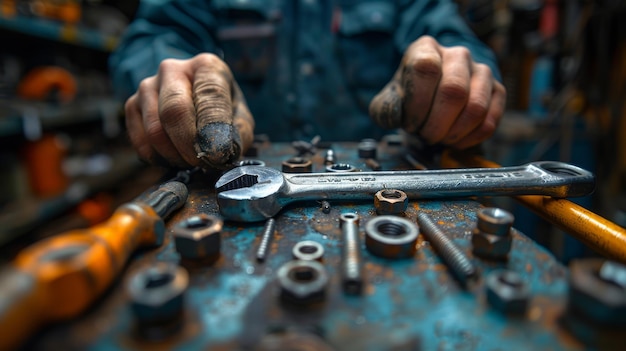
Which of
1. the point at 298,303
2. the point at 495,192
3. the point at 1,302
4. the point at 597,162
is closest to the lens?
the point at 1,302

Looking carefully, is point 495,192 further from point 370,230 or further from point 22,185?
point 22,185

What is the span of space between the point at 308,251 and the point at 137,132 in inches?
28.2

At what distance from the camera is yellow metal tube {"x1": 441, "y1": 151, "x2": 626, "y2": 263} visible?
0.62m

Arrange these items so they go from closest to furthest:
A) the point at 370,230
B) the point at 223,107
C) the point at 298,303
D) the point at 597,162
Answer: the point at 298,303, the point at 370,230, the point at 223,107, the point at 597,162

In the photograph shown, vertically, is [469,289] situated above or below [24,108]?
below

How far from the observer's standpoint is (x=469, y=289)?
501 mm

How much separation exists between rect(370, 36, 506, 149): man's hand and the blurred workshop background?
1.03 meters

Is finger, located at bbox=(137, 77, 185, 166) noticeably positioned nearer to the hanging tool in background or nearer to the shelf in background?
the hanging tool in background

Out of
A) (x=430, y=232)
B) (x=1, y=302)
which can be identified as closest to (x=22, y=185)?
(x=1, y=302)

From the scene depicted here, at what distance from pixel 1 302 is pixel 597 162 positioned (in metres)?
2.77

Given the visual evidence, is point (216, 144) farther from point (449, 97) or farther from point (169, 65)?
point (449, 97)

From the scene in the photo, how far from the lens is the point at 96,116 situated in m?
2.81

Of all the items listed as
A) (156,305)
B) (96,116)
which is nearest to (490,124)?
(156,305)

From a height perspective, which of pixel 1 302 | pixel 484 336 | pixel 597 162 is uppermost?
pixel 1 302
